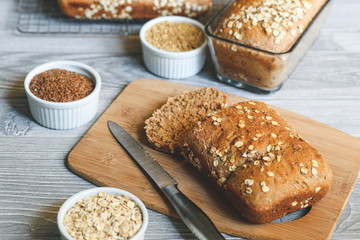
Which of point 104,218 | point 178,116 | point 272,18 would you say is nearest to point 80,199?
point 104,218

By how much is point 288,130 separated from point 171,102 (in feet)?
2.13

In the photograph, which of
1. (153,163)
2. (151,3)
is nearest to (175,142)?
(153,163)

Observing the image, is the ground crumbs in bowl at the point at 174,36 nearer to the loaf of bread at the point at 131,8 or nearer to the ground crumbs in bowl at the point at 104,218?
the loaf of bread at the point at 131,8

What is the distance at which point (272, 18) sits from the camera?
2.35m

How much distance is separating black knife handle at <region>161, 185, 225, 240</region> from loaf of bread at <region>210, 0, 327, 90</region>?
0.91 m

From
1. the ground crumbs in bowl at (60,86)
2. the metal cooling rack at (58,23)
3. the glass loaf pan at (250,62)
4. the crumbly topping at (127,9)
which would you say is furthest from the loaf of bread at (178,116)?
the metal cooling rack at (58,23)

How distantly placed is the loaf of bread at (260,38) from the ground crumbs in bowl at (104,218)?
1103 mm

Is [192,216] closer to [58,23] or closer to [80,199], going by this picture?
[80,199]

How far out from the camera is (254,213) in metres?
1.68

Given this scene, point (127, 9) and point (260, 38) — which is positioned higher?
point (260, 38)

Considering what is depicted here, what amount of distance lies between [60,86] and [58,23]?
1019 mm

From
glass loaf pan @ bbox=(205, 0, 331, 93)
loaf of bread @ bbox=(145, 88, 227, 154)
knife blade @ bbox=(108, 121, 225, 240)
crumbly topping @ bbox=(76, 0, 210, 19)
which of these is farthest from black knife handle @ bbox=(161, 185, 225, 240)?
crumbly topping @ bbox=(76, 0, 210, 19)

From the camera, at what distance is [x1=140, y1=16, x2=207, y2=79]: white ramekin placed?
2.52 m

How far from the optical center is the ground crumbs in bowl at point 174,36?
2578 mm
